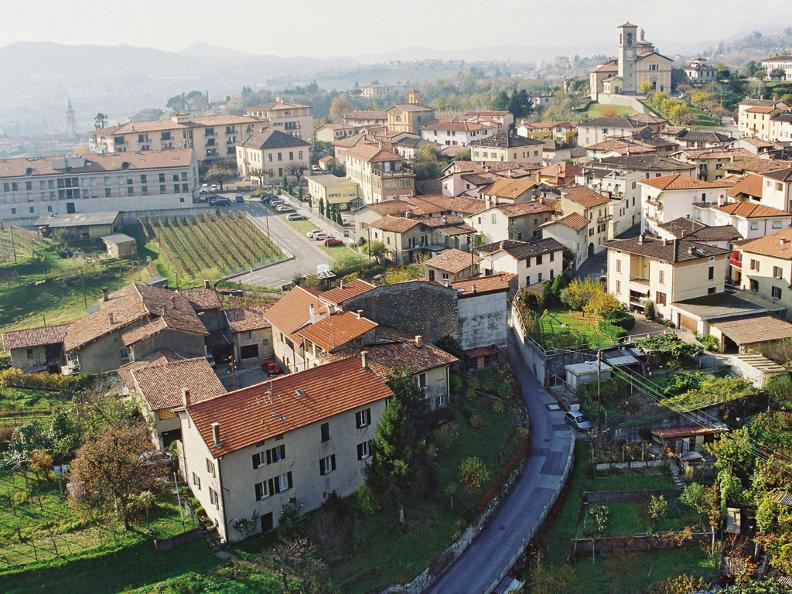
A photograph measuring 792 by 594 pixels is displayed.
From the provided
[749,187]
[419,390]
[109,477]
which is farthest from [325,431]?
[749,187]

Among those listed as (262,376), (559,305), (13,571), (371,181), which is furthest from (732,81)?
(13,571)

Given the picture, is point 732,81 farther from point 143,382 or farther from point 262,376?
point 143,382

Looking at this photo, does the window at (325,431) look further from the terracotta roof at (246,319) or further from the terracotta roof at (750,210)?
the terracotta roof at (750,210)

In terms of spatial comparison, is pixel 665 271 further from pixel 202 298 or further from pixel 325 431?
pixel 202 298

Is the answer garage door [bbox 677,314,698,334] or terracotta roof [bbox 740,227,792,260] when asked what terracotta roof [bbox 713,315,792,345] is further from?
terracotta roof [bbox 740,227,792,260]

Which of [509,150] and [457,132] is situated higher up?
[457,132]

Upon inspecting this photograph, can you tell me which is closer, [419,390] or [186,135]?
[419,390]
